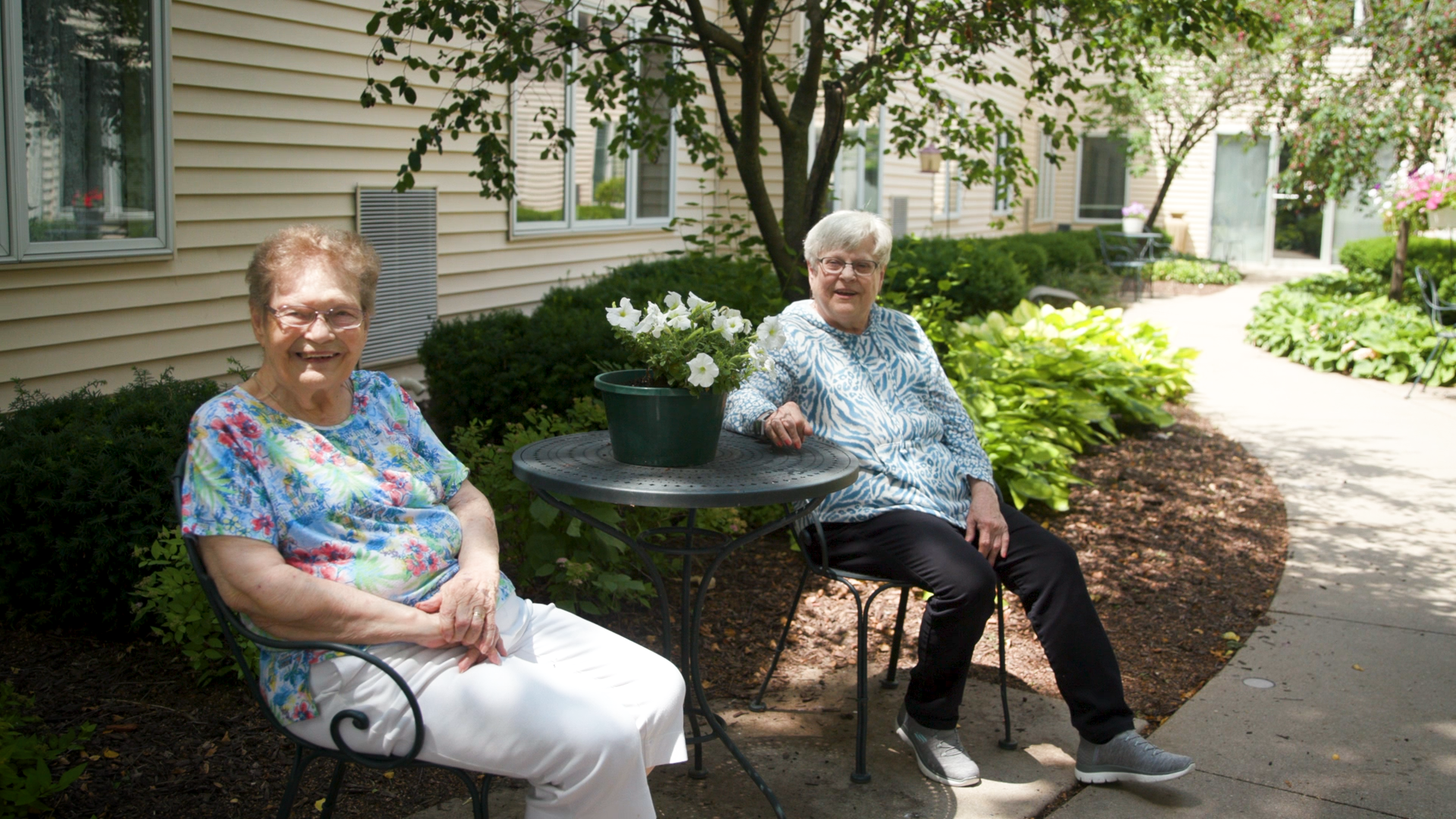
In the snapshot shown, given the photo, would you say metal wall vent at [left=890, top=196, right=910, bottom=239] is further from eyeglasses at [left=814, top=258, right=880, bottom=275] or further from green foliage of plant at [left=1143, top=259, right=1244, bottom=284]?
eyeglasses at [left=814, top=258, right=880, bottom=275]

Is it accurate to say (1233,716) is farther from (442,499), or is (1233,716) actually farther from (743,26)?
(743,26)

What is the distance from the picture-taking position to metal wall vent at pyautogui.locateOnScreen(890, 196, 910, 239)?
14.5 meters

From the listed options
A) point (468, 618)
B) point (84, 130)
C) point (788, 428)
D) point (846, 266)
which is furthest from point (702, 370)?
point (84, 130)

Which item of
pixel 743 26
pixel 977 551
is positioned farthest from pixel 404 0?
pixel 977 551

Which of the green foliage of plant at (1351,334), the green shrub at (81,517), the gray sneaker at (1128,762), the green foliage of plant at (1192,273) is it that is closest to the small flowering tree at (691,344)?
the gray sneaker at (1128,762)

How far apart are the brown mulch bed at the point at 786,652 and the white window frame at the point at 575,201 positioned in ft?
12.9

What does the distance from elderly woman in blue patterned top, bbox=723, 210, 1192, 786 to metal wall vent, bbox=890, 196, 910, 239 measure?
11444 millimetres

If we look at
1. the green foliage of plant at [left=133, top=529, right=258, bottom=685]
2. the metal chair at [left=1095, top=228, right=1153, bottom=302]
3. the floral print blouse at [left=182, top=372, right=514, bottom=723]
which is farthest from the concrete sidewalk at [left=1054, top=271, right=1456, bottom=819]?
the metal chair at [left=1095, top=228, right=1153, bottom=302]

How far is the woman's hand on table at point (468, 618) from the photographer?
6.35 ft

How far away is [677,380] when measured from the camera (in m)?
2.44

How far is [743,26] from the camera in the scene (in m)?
4.75

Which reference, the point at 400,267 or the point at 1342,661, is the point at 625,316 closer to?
the point at 1342,661

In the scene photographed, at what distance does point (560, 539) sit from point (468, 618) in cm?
136

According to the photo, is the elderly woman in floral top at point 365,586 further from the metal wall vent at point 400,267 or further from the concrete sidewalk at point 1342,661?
the metal wall vent at point 400,267
